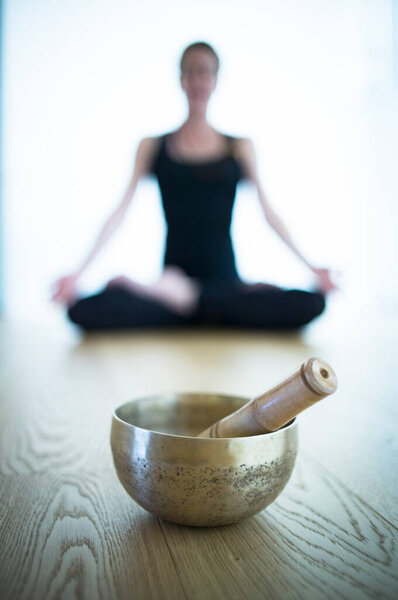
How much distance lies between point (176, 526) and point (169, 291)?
78.7 inches

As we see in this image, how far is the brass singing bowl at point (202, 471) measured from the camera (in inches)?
19.0

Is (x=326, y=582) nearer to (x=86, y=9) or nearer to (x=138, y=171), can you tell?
(x=138, y=171)

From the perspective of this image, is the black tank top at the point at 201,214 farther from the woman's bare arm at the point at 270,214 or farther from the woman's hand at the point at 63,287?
the woman's hand at the point at 63,287

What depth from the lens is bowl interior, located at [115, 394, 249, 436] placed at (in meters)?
0.66

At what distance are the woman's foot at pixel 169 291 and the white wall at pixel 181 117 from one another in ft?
5.13

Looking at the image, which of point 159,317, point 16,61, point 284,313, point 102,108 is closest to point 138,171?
point 159,317

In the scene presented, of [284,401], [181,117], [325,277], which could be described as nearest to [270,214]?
[325,277]

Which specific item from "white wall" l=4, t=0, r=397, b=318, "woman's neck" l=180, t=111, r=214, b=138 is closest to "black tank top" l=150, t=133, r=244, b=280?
"woman's neck" l=180, t=111, r=214, b=138

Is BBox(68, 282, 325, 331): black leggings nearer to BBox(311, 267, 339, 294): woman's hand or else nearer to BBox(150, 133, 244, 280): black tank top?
BBox(150, 133, 244, 280): black tank top

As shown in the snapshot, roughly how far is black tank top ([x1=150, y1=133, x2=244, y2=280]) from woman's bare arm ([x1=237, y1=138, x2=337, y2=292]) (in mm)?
59

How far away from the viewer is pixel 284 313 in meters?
2.47

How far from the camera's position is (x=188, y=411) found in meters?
0.68

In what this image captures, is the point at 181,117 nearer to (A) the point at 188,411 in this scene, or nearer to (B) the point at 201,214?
(B) the point at 201,214

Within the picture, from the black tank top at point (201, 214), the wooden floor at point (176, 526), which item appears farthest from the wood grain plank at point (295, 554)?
the black tank top at point (201, 214)
